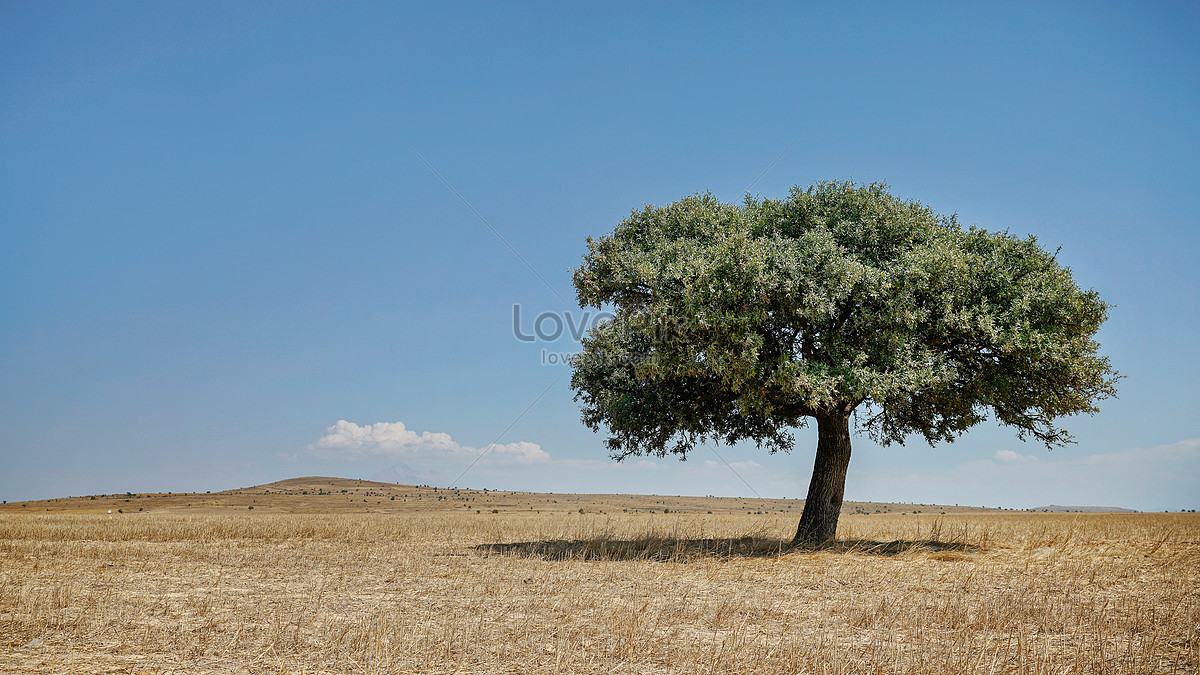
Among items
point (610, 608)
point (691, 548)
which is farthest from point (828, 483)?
point (610, 608)

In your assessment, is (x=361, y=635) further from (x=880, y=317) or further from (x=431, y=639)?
(x=880, y=317)

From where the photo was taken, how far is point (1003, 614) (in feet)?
35.8

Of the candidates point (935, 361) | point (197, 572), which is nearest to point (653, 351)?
point (935, 361)

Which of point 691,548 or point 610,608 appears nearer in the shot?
point 610,608

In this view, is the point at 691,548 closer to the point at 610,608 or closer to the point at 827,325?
the point at 827,325

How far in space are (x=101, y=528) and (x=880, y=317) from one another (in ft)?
111

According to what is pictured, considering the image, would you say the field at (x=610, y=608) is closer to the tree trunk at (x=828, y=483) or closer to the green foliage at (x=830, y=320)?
the tree trunk at (x=828, y=483)

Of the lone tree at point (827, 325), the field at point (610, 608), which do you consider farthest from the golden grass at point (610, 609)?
the lone tree at point (827, 325)

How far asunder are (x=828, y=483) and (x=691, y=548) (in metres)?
5.17

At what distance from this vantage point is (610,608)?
11.5 m

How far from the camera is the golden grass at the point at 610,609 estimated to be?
8258 mm

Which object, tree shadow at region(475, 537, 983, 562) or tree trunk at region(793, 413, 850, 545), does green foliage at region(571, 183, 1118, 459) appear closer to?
tree trunk at region(793, 413, 850, 545)

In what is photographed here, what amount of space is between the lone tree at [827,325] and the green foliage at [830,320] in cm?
6

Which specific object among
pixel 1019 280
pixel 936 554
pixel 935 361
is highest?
pixel 1019 280
